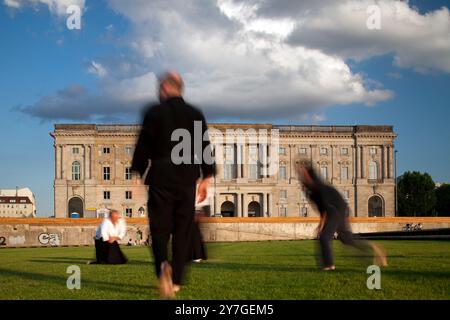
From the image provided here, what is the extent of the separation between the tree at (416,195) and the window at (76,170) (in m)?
49.9

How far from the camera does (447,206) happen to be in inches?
4326

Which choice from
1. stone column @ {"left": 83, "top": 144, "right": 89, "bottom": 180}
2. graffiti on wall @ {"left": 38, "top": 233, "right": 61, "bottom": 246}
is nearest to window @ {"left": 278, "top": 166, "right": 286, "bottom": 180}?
stone column @ {"left": 83, "top": 144, "right": 89, "bottom": 180}

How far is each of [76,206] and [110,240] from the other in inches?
3185

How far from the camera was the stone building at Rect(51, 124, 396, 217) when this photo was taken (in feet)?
303

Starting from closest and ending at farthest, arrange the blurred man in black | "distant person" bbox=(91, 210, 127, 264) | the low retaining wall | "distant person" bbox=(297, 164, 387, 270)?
1. the blurred man in black
2. "distant person" bbox=(297, 164, 387, 270)
3. "distant person" bbox=(91, 210, 127, 264)
4. the low retaining wall

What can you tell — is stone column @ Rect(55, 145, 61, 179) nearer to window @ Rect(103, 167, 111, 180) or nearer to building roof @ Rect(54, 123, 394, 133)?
building roof @ Rect(54, 123, 394, 133)

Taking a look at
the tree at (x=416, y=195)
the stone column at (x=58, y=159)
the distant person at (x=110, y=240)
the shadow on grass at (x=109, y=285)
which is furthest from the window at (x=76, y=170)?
the shadow on grass at (x=109, y=285)

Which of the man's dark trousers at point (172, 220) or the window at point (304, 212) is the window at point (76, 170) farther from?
the man's dark trousers at point (172, 220)

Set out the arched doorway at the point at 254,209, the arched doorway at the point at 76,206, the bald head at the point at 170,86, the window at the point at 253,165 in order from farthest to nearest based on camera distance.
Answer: the window at the point at 253,165 < the arched doorway at the point at 254,209 < the arched doorway at the point at 76,206 < the bald head at the point at 170,86

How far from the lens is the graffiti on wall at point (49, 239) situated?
53812 millimetres

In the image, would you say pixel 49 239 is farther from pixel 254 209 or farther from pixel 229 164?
pixel 254 209

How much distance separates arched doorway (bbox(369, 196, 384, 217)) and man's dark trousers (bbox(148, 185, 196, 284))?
93.3 m
